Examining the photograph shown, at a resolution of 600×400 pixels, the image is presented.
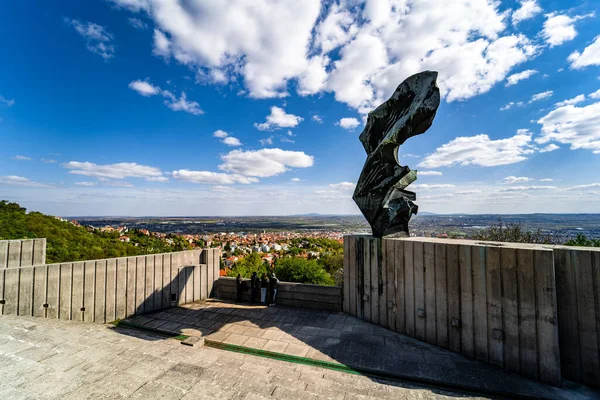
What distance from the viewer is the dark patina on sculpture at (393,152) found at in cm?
683

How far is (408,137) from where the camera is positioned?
7.29 metres

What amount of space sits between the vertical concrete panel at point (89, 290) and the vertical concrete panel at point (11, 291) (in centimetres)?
127

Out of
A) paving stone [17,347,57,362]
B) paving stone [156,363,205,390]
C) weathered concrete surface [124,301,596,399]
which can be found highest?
paving stone [17,347,57,362]

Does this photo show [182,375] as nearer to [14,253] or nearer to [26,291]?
[26,291]

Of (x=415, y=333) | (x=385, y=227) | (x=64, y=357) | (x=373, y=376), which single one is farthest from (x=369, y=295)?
(x=64, y=357)

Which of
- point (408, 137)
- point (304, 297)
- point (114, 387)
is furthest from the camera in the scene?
point (304, 297)

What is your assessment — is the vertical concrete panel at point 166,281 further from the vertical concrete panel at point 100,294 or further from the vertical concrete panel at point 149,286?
the vertical concrete panel at point 100,294

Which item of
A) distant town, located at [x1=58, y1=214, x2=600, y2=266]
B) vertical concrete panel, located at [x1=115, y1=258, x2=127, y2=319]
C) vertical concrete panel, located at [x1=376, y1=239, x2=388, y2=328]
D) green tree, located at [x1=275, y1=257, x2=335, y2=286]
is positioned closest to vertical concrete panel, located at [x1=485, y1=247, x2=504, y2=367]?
vertical concrete panel, located at [x1=376, y1=239, x2=388, y2=328]

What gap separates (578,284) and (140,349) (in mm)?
8176

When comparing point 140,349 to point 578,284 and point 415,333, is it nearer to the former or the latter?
point 415,333

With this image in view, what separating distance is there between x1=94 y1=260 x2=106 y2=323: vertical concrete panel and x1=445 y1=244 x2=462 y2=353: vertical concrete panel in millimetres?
9216

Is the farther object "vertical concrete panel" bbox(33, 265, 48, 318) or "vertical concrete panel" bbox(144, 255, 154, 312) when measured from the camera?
"vertical concrete panel" bbox(144, 255, 154, 312)

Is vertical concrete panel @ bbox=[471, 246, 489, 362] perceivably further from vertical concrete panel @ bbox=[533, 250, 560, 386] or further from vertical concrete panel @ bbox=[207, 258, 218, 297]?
vertical concrete panel @ bbox=[207, 258, 218, 297]

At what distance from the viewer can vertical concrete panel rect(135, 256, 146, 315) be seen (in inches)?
321
